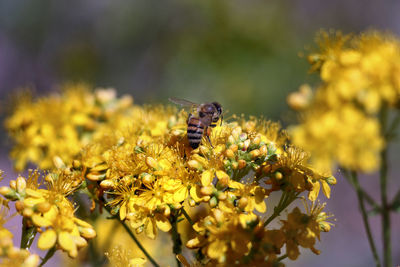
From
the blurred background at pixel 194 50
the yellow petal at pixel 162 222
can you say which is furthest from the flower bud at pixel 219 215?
the blurred background at pixel 194 50

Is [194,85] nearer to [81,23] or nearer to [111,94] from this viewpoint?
[111,94]

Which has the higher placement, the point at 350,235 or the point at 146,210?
the point at 350,235

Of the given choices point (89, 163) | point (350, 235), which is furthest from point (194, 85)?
point (89, 163)

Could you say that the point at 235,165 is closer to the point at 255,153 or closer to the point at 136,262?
the point at 255,153

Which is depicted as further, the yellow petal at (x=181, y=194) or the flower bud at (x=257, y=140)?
the flower bud at (x=257, y=140)

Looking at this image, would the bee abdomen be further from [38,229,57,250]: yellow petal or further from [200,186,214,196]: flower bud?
[38,229,57,250]: yellow petal

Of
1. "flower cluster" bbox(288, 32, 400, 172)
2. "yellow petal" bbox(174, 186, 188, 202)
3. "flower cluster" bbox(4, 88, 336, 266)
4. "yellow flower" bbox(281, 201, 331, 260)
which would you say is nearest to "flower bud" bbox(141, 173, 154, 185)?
"flower cluster" bbox(4, 88, 336, 266)

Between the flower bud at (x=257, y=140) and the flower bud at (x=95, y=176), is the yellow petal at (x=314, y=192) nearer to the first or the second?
the flower bud at (x=257, y=140)
